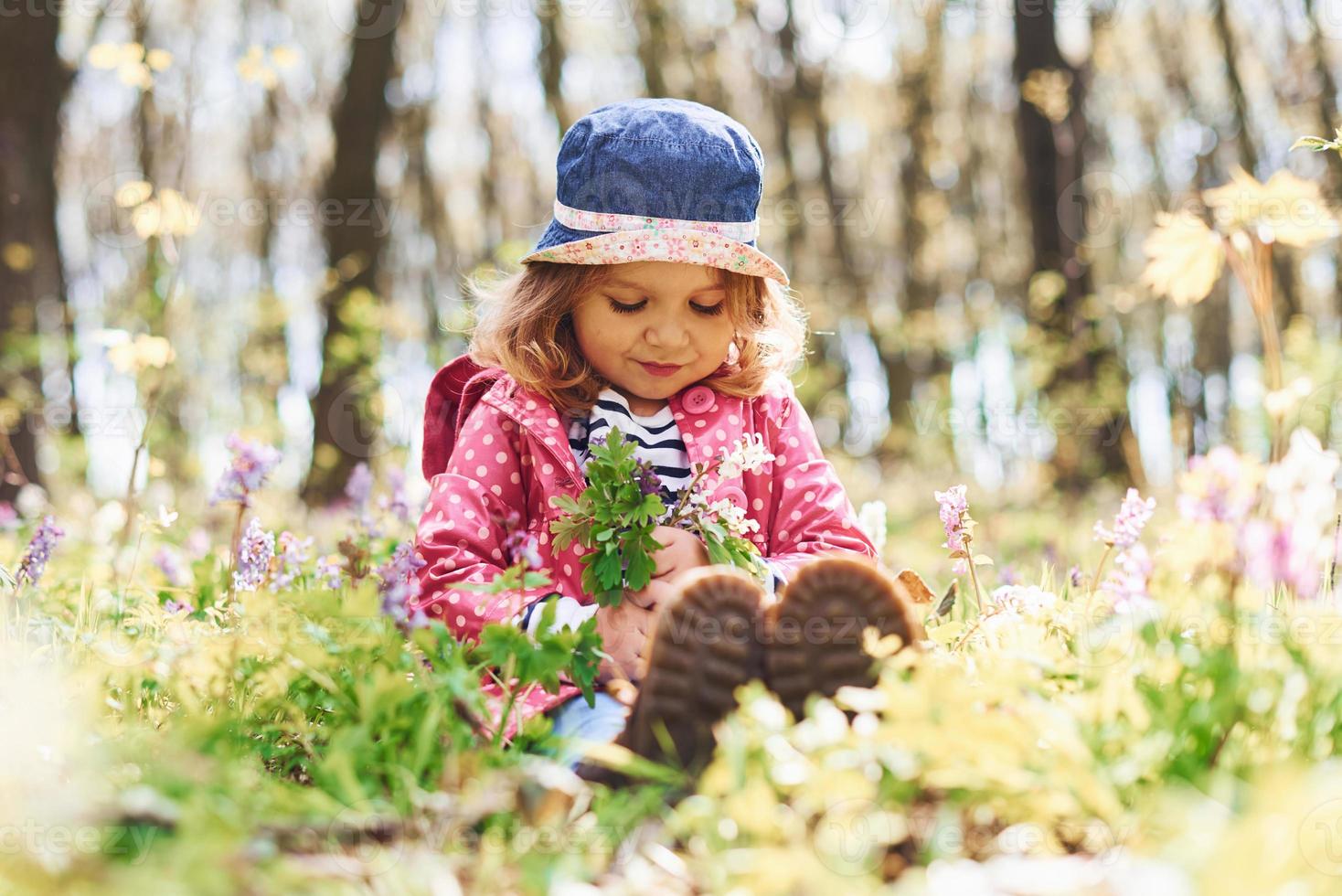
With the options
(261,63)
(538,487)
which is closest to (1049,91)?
(261,63)

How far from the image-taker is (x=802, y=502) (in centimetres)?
256

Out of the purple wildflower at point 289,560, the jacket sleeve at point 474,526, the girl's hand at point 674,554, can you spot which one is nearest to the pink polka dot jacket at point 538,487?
the jacket sleeve at point 474,526

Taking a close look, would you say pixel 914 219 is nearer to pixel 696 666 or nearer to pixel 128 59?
pixel 128 59

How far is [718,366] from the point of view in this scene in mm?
2592

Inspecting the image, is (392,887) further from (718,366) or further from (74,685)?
(718,366)

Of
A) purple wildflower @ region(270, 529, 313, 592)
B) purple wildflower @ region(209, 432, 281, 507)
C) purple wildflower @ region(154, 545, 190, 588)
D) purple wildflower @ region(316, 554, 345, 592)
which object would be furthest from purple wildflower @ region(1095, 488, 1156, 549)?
purple wildflower @ region(154, 545, 190, 588)

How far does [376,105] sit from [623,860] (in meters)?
→ 6.46

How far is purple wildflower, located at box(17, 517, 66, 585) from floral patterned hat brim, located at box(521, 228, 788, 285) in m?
1.64

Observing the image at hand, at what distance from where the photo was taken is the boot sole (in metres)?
1.65

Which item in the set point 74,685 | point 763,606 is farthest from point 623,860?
point 74,685

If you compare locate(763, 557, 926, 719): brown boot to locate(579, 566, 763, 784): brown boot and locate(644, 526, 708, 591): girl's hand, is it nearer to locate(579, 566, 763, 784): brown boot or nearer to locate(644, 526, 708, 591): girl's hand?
locate(579, 566, 763, 784): brown boot

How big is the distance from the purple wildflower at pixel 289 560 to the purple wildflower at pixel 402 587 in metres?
0.52

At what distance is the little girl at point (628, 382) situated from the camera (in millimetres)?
2234

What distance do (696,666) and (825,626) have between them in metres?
0.21
